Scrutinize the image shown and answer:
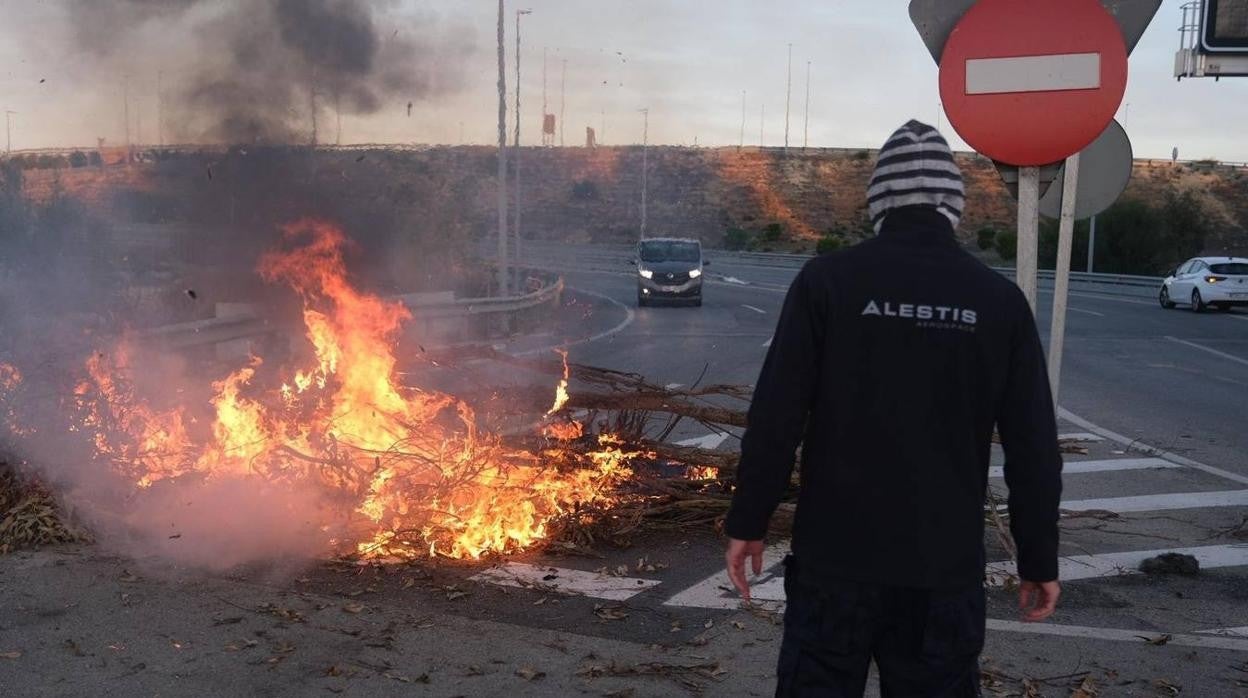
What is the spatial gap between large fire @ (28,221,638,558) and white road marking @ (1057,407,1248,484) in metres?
5.42

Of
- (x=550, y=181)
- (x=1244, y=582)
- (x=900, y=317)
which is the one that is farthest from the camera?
(x=550, y=181)

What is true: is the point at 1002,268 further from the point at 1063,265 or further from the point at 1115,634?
the point at 1115,634

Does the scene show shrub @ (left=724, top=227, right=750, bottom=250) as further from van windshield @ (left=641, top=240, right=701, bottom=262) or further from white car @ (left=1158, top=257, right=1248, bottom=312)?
white car @ (left=1158, top=257, right=1248, bottom=312)

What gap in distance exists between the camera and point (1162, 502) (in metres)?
8.11

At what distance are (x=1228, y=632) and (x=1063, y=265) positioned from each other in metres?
1.82

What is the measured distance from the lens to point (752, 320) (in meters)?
26.5

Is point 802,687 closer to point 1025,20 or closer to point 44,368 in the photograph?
point 1025,20

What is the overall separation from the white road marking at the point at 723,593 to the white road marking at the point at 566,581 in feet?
0.76

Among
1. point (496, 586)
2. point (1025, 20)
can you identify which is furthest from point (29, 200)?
point (1025, 20)

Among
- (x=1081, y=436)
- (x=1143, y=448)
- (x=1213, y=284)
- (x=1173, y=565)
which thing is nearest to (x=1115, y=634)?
(x=1173, y=565)

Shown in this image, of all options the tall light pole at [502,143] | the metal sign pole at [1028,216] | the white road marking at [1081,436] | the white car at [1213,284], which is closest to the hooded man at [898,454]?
the metal sign pole at [1028,216]

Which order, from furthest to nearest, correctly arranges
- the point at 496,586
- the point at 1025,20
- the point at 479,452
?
the point at 479,452, the point at 496,586, the point at 1025,20

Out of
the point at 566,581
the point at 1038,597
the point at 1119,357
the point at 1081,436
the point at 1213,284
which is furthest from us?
the point at 1213,284

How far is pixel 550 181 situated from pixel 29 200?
8760 cm
